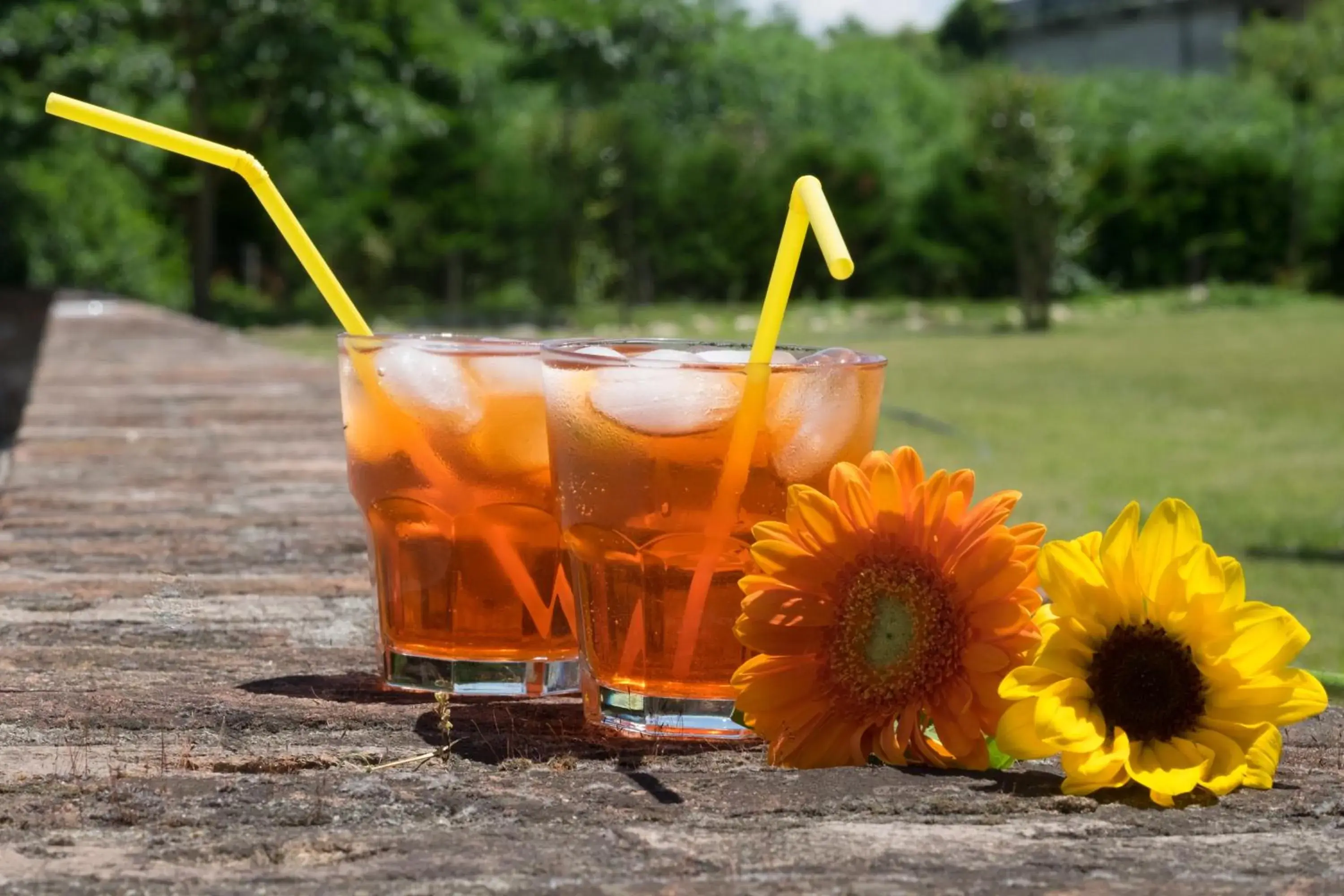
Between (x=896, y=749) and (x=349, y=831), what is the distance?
368 mm

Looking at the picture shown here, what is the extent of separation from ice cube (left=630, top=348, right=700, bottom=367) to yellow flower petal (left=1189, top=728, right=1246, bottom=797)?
16.4 inches

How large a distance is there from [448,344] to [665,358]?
0.68 ft

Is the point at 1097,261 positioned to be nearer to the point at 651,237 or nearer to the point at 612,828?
the point at 651,237

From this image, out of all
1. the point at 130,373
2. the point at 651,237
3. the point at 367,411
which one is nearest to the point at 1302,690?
the point at 367,411

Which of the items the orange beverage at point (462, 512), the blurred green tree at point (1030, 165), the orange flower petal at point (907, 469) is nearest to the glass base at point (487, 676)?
the orange beverage at point (462, 512)

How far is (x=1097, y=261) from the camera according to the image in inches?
838

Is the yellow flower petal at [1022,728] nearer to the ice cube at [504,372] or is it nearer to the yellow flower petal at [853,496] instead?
the yellow flower petal at [853,496]

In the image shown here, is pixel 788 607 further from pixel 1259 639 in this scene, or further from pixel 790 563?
pixel 1259 639

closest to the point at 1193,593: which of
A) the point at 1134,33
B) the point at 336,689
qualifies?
the point at 336,689

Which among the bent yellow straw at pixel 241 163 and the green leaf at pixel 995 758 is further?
the bent yellow straw at pixel 241 163

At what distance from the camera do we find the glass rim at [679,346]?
1.12m

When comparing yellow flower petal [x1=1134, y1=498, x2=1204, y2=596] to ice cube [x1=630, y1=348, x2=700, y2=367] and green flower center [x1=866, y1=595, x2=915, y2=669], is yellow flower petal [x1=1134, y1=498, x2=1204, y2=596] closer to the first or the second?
green flower center [x1=866, y1=595, x2=915, y2=669]

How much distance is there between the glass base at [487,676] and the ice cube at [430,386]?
0.19 m

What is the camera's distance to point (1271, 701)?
104 centimetres
